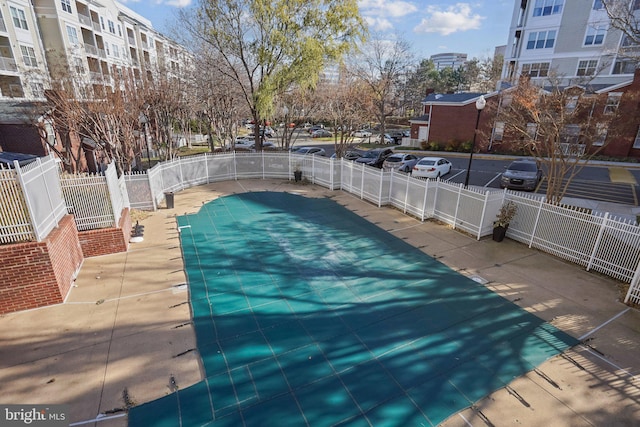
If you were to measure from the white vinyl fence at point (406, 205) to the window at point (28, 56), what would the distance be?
2792 cm

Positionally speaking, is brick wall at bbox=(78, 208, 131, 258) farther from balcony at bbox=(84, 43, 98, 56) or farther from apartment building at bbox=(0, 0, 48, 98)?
balcony at bbox=(84, 43, 98, 56)

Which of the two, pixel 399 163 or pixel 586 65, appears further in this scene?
pixel 586 65

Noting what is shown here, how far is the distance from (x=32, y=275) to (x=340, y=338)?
6825 mm

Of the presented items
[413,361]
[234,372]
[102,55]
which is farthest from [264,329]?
[102,55]

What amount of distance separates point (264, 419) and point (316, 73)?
18774 millimetres

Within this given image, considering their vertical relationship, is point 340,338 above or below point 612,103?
below

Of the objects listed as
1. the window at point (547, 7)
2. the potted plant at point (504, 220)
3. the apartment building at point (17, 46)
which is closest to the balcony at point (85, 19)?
the apartment building at point (17, 46)

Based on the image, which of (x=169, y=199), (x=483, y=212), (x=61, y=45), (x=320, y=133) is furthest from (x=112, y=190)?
(x=320, y=133)

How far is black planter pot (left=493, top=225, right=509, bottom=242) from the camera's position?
1066 cm

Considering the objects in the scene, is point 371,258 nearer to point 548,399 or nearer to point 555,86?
point 548,399

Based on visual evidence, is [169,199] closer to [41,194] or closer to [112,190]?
[112,190]

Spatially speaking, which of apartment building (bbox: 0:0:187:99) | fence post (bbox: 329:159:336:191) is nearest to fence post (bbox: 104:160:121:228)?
fence post (bbox: 329:159:336:191)

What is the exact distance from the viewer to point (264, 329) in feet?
21.2

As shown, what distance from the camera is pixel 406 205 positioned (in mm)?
13609
